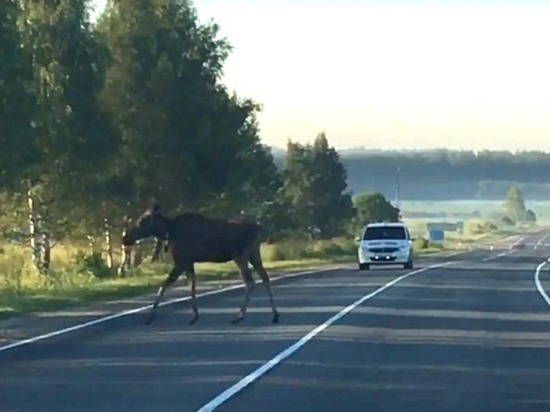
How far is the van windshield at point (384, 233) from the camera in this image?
59844 millimetres

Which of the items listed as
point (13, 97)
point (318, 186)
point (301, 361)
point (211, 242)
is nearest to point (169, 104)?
point (13, 97)

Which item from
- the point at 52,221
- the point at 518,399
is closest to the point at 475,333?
the point at 518,399

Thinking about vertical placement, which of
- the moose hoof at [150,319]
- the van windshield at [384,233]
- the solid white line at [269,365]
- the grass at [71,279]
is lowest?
the solid white line at [269,365]

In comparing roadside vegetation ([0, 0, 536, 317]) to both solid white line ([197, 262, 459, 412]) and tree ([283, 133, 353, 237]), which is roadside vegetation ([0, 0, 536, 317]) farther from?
tree ([283, 133, 353, 237])

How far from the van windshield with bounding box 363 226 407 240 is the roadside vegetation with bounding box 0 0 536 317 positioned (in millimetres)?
4077

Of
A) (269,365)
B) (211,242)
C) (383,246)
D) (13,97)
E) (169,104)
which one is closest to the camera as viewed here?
(269,365)

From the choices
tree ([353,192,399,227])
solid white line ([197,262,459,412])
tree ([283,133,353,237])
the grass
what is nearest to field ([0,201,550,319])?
the grass

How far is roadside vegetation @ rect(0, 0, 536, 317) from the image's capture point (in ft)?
134

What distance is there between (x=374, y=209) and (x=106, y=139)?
275ft

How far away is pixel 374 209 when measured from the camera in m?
132

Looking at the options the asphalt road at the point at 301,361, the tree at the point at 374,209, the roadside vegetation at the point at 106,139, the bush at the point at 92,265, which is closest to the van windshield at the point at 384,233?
the roadside vegetation at the point at 106,139

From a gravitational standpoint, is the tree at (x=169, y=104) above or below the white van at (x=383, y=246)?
A: above

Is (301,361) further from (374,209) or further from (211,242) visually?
(374,209)

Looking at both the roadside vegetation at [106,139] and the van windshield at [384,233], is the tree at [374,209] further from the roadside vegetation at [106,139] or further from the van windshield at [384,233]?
the van windshield at [384,233]
